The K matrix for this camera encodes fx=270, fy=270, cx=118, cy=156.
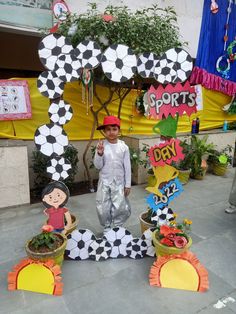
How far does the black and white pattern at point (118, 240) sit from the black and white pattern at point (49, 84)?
179 cm

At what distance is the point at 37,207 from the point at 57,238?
1950mm

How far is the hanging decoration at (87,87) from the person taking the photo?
4655 millimetres

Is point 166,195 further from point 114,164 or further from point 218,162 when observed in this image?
point 218,162

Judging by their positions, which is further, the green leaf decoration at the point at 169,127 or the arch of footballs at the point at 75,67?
the green leaf decoration at the point at 169,127

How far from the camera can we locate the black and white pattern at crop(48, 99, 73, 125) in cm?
314

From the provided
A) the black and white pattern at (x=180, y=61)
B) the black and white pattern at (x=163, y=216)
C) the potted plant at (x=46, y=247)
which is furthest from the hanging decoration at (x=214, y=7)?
the potted plant at (x=46, y=247)

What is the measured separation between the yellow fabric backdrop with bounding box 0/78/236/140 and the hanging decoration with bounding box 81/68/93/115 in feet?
0.78

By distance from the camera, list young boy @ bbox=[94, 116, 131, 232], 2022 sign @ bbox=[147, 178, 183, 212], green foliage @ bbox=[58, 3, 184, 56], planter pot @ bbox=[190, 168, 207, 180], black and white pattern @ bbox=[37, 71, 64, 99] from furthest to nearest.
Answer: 1. planter pot @ bbox=[190, 168, 207, 180]
2. green foliage @ bbox=[58, 3, 184, 56]
3. young boy @ bbox=[94, 116, 131, 232]
4. 2022 sign @ bbox=[147, 178, 183, 212]
5. black and white pattern @ bbox=[37, 71, 64, 99]

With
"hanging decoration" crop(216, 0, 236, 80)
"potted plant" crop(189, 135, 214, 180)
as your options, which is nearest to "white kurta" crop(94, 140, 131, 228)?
"potted plant" crop(189, 135, 214, 180)

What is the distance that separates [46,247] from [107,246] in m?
0.79

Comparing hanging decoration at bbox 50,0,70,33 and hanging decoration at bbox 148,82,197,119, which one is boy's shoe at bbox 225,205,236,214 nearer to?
hanging decoration at bbox 148,82,197,119

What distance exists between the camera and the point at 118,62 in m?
3.04

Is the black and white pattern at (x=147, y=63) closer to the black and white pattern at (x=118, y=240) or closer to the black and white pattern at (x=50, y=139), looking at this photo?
the black and white pattern at (x=50, y=139)

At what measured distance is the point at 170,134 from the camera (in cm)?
309
